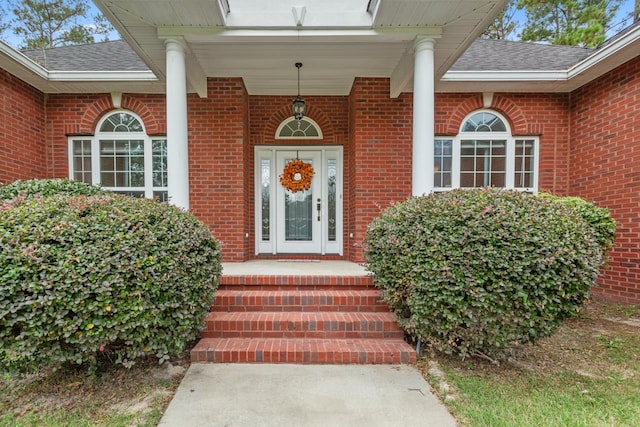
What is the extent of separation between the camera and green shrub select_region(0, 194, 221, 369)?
204cm

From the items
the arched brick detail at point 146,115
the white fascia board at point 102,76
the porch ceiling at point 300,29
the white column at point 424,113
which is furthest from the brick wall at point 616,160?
the arched brick detail at point 146,115

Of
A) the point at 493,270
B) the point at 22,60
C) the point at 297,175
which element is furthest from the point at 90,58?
the point at 493,270

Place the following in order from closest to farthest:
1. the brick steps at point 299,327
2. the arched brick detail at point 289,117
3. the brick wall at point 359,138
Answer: the brick steps at point 299,327 → the brick wall at point 359,138 → the arched brick detail at point 289,117

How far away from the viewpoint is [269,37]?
12.6 feet

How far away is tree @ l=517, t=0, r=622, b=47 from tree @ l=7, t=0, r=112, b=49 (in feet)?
52.0

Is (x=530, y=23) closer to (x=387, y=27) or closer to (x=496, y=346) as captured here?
(x=387, y=27)

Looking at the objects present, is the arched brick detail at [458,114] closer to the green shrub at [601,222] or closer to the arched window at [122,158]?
the green shrub at [601,222]

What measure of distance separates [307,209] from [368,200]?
50.1 inches

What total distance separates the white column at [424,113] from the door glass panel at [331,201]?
2.25 m

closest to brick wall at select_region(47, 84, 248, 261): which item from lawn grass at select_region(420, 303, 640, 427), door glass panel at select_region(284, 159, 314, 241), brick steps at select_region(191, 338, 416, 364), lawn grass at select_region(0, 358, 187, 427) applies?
door glass panel at select_region(284, 159, 314, 241)

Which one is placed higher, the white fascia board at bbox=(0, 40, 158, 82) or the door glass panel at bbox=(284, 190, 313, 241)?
the white fascia board at bbox=(0, 40, 158, 82)

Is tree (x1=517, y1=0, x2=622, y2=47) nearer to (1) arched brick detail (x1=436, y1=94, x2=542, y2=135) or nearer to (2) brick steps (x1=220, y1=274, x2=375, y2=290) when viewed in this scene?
(1) arched brick detail (x1=436, y1=94, x2=542, y2=135)

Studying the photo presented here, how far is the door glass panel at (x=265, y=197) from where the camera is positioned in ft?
19.6

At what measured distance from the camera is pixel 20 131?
517cm
